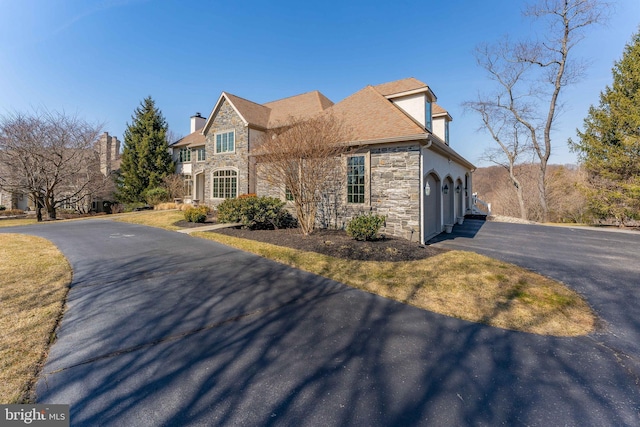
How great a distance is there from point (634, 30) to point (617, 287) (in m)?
20.3

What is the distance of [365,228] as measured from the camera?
9.56 metres

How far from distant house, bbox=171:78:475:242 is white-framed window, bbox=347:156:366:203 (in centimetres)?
4

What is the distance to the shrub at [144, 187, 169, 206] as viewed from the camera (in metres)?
24.2

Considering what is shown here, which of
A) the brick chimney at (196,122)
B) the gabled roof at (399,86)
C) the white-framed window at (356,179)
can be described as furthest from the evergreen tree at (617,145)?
the brick chimney at (196,122)

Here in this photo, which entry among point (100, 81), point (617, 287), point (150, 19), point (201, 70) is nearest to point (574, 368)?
point (617, 287)

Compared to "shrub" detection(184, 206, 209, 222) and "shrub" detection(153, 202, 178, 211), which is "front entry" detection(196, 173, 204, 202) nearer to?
"shrub" detection(153, 202, 178, 211)

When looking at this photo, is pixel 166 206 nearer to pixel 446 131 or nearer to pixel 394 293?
pixel 446 131

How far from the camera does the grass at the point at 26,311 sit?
109 inches

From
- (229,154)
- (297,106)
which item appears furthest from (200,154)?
(297,106)

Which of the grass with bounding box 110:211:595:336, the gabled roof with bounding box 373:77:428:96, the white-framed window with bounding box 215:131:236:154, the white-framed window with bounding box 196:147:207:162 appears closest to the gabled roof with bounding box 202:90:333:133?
the white-framed window with bounding box 215:131:236:154

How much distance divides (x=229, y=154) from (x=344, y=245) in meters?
13.4

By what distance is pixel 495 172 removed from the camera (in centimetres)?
4212

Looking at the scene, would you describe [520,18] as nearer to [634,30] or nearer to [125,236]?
[634,30]

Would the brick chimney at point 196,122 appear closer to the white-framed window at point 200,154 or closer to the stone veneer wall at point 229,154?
the white-framed window at point 200,154
